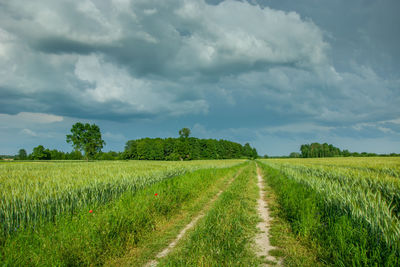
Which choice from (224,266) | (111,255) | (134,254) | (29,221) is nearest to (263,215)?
(224,266)

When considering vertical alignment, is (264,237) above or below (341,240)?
below

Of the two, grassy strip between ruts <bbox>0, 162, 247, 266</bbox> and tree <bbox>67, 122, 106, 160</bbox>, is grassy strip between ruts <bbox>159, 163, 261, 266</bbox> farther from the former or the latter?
tree <bbox>67, 122, 106, 160</bbox>

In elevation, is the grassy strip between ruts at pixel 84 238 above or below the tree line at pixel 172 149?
below

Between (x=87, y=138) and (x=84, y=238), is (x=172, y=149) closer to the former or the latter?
(x=87, y=138)

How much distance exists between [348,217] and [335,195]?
3.54 feet

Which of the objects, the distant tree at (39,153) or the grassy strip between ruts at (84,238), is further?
the distant tree at (39,153)

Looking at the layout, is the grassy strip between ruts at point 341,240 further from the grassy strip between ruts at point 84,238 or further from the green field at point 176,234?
the grassy strip between ruts at point 84,238

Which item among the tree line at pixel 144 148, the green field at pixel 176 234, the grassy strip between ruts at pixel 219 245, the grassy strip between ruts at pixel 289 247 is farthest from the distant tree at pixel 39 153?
the grassy strip between ruts at pixel 289 247

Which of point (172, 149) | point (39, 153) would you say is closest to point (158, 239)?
point (172, 149)

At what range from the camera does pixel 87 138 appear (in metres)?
64.4

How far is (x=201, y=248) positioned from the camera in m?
3.98

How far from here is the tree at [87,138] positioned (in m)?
62.5

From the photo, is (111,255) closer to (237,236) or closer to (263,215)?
(237,236)

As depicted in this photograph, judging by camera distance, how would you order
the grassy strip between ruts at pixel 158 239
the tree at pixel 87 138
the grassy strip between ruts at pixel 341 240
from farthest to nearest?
the tree at pixel 87 138
the grassy strip between ruts at pixel 158 239
the grassy strip between ruts at pixel 341 240
